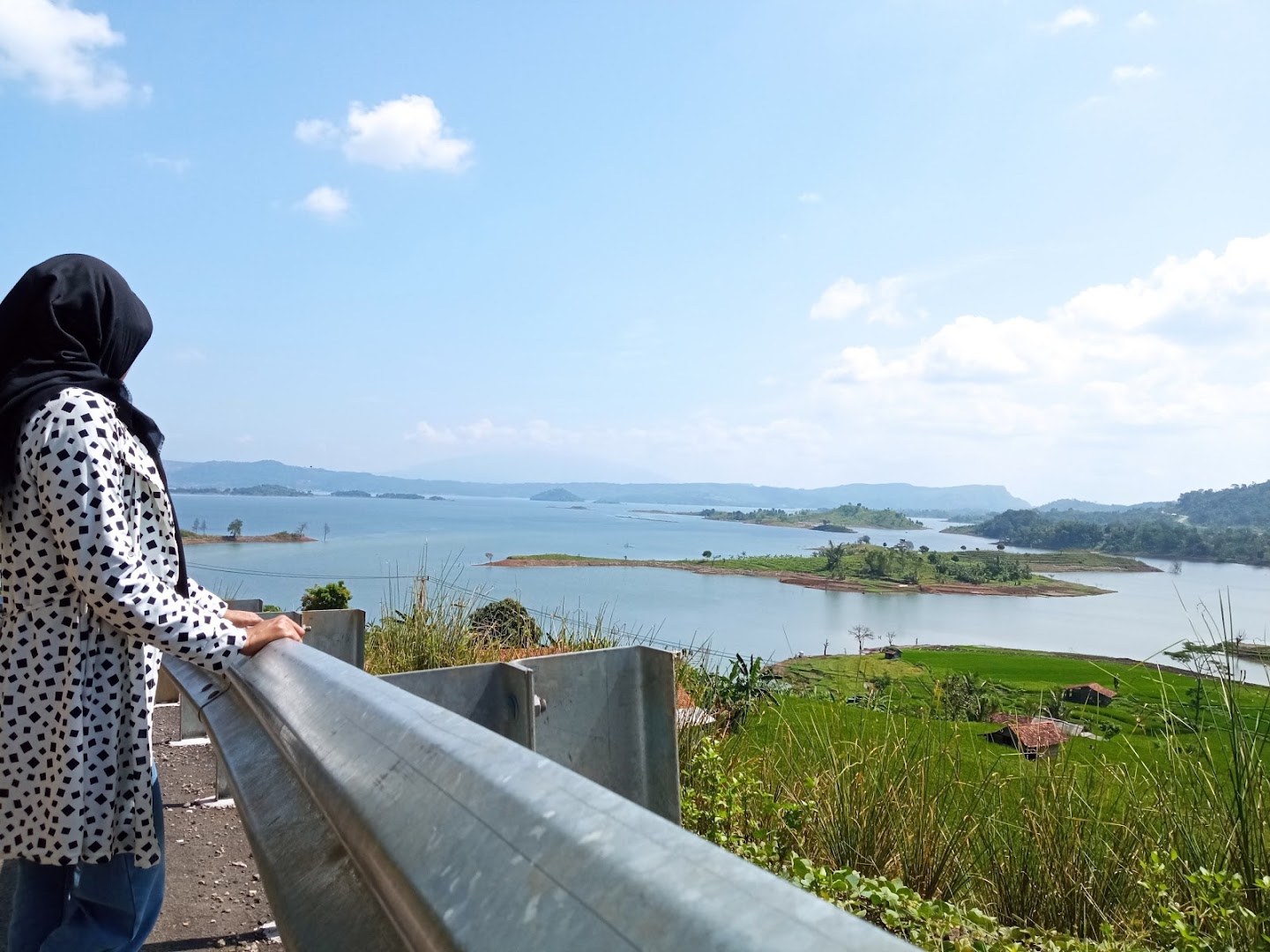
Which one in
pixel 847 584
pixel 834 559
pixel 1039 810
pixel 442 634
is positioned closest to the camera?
pixel 1039 810

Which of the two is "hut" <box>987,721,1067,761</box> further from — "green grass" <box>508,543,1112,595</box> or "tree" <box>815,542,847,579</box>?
"tree" <box>815,542,847,579</box>

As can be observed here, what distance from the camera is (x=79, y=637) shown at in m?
1.68

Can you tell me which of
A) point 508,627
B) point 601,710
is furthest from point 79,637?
point 508,627

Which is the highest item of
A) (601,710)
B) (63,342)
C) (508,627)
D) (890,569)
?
(63,342)

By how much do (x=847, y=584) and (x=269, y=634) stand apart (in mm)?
84724

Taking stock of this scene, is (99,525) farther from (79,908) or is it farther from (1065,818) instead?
(1065,818)

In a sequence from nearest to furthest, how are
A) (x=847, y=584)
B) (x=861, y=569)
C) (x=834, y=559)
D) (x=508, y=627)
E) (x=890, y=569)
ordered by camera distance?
(x=508, y=627) < (x=847, y=584) < (x=890, y=569) < (x=834, y=559) < (x=861, y=569)

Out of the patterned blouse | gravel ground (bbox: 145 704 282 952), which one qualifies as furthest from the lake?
the patterned blouse

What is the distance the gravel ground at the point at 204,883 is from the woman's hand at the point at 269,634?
640 mm

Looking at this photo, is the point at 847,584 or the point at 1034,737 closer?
the point at 1034,737

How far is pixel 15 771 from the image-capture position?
1645mm

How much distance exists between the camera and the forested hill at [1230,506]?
53.4 meters

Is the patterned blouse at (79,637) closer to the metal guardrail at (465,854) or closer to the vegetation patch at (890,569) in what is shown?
the metal guardrail at (465,854)

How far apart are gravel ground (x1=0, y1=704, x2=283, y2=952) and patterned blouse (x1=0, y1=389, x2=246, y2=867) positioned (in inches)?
16.0
